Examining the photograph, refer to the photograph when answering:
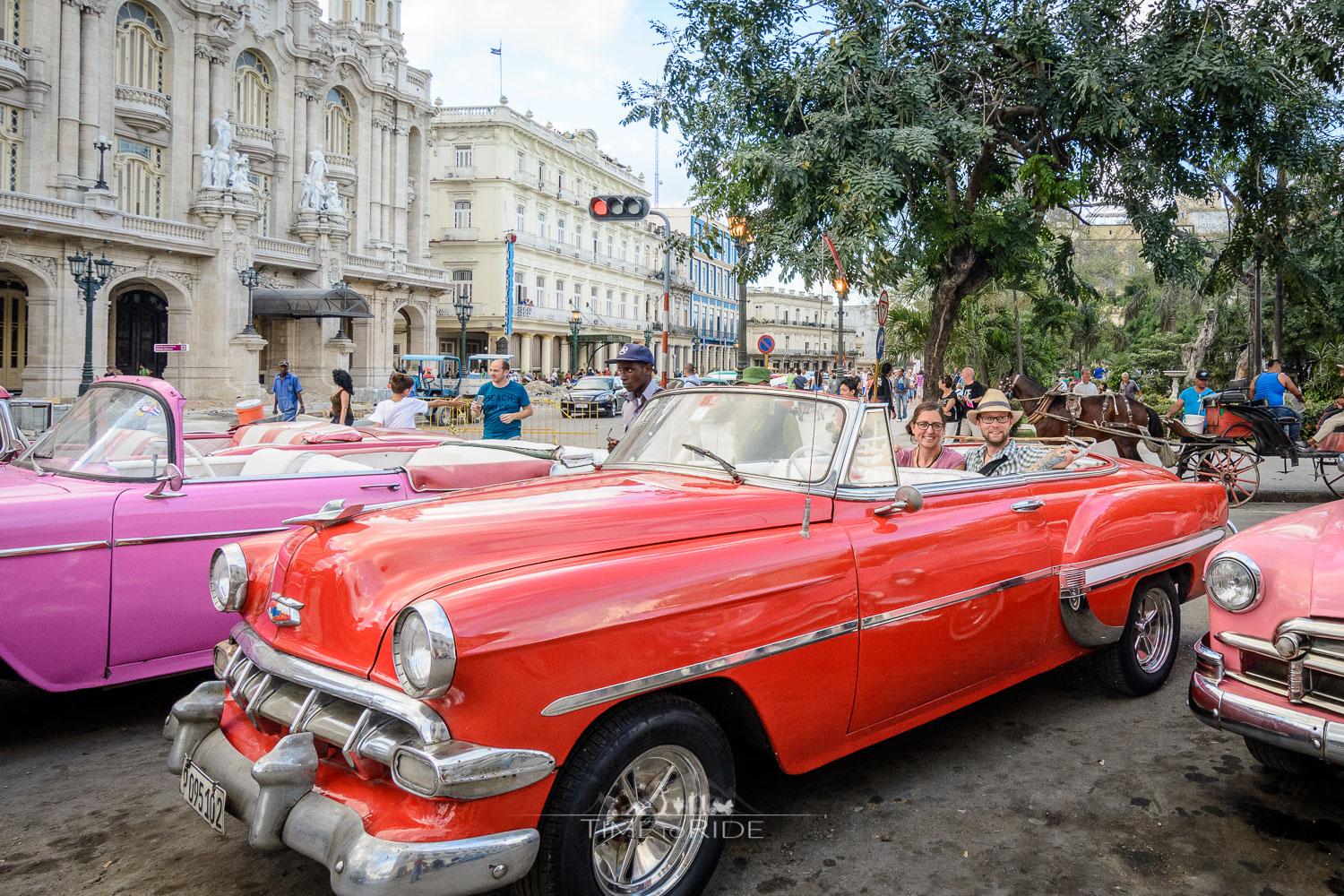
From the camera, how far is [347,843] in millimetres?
2314

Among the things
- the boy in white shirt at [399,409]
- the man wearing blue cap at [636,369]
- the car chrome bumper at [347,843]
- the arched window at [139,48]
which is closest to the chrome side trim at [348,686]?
the car chrome bumper at [347,843]

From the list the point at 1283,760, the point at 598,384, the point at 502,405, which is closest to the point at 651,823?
the point at 1283,760

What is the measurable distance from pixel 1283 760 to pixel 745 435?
2557 millimetres

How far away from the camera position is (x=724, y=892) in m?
2.94

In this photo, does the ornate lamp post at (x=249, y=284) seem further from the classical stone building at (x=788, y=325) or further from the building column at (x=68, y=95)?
the classical stone building at (x=788, y=325)

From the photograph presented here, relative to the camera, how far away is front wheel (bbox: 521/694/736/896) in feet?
8.11

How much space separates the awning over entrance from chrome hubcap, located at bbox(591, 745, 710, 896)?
1296 inches

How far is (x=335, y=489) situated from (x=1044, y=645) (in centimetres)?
374

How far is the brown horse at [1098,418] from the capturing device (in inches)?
520

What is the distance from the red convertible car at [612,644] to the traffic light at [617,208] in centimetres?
789

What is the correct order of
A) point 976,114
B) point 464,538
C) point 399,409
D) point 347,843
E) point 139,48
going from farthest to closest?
point 139,48, point 976,114, point 399,409, point 464,538, point 347,843

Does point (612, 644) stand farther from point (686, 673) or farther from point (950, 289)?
point (950, 289)

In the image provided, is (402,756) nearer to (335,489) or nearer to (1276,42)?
(335,489)

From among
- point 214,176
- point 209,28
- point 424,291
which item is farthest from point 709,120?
point 424,291
